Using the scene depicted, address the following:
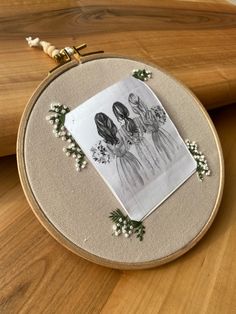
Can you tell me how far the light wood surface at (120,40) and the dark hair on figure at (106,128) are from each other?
0.28 ft

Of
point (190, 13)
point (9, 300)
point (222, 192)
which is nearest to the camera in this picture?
point (9, 300)

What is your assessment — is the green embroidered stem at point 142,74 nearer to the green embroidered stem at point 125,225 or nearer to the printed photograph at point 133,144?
the printed photograph at point 133,144

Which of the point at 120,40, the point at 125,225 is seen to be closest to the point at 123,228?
the point at 125,225

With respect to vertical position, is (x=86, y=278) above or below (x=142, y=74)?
below

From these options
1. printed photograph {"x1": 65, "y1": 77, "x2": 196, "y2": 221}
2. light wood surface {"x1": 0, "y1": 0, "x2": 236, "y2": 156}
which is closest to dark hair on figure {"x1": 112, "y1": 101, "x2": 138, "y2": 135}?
printed photograph {"x1": 65, "y1": 77, "x2": 196, "y2": 221}

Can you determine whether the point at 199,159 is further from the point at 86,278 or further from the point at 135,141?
the point at 86,278

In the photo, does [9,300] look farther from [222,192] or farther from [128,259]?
[222,192]

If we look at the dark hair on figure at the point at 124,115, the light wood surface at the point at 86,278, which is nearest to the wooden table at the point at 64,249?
the light wood surface at the point at 86,278

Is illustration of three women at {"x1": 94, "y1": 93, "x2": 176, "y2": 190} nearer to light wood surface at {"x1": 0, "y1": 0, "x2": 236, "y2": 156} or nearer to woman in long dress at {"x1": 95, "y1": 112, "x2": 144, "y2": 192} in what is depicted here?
woman in long dress at {"x1": 95, "y1": 112, "x2": 144, "y2": 192}

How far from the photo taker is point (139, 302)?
1.39 ft

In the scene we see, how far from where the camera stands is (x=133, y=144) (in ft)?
1.54

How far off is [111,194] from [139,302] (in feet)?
0.40

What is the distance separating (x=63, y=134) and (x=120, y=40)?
24 centimetres

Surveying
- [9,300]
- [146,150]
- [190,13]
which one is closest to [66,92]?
[146,150]
